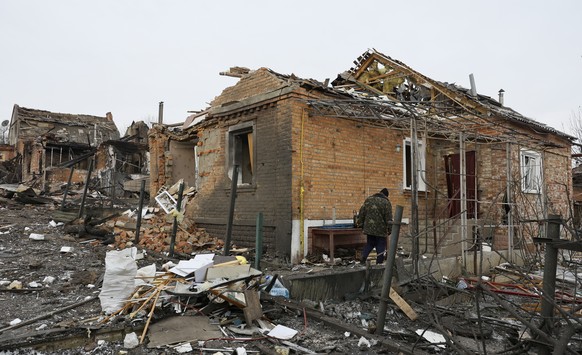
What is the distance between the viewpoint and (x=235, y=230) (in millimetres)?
11102

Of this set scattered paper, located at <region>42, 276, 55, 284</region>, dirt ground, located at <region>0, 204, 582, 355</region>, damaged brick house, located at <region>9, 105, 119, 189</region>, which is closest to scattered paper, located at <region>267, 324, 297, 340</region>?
dirt ground, located at <region>0, 204, 582, 355</region>

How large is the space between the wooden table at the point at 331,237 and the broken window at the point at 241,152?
2.55 m

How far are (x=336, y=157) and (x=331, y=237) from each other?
2262 millimetres

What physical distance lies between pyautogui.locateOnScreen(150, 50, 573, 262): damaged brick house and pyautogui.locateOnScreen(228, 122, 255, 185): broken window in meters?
0.03

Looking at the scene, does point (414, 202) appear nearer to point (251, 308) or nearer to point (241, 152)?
point (251, 308)

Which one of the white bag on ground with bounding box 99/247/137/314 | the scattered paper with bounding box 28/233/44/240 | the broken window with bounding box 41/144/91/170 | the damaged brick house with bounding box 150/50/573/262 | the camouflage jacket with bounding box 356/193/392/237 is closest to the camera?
the white bag on ground with bounding box 99/247/137/314

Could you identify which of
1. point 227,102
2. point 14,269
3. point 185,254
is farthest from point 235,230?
point 14,269

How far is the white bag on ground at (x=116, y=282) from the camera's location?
552 cm

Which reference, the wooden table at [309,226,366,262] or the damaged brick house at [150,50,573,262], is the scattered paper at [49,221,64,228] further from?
the wooden table at [309,226,366,262]

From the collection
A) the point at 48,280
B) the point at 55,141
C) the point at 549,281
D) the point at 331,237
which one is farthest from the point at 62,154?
the point at 549,281

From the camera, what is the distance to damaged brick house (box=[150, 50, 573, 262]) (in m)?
9.52

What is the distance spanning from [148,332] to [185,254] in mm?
4925

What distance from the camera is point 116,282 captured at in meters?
5.58

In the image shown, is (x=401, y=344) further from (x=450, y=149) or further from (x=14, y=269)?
(x=450, y=149)
